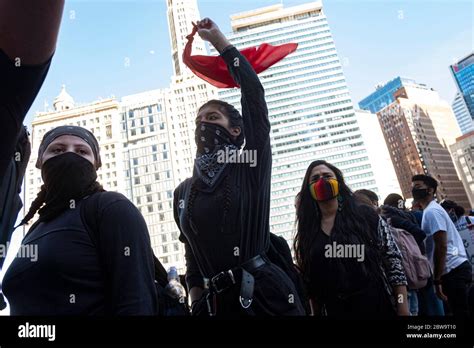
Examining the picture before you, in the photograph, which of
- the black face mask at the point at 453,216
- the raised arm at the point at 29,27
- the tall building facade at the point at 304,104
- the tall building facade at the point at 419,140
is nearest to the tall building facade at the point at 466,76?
the tall building facade at the point at 419,140

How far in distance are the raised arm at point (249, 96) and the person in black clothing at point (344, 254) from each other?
718 millimetres

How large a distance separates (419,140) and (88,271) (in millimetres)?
89055

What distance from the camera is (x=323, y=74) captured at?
71.3 meters

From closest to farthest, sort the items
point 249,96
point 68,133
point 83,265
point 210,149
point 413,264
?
point 83,265, point 68,133, point 249,96, point 210,149, point 413,264

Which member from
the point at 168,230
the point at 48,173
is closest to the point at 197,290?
the point at 48,173

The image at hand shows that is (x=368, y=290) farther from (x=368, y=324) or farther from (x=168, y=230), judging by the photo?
(x=168, y=230)

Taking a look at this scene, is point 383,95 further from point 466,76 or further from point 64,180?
point 64,180

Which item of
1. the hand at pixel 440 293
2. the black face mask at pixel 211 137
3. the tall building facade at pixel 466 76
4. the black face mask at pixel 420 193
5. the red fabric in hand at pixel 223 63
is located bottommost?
the hand at pixel 440 293

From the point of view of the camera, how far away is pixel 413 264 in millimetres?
2367

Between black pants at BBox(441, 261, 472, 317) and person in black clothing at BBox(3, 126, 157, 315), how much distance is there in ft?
7.51

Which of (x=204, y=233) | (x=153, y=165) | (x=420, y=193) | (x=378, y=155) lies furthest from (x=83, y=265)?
(x=378, y=155)

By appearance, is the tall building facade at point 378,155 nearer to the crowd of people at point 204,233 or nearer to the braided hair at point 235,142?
the crowd of people at point 204,233

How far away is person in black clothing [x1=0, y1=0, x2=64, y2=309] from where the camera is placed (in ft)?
1.62

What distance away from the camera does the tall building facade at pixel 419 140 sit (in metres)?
77.9
